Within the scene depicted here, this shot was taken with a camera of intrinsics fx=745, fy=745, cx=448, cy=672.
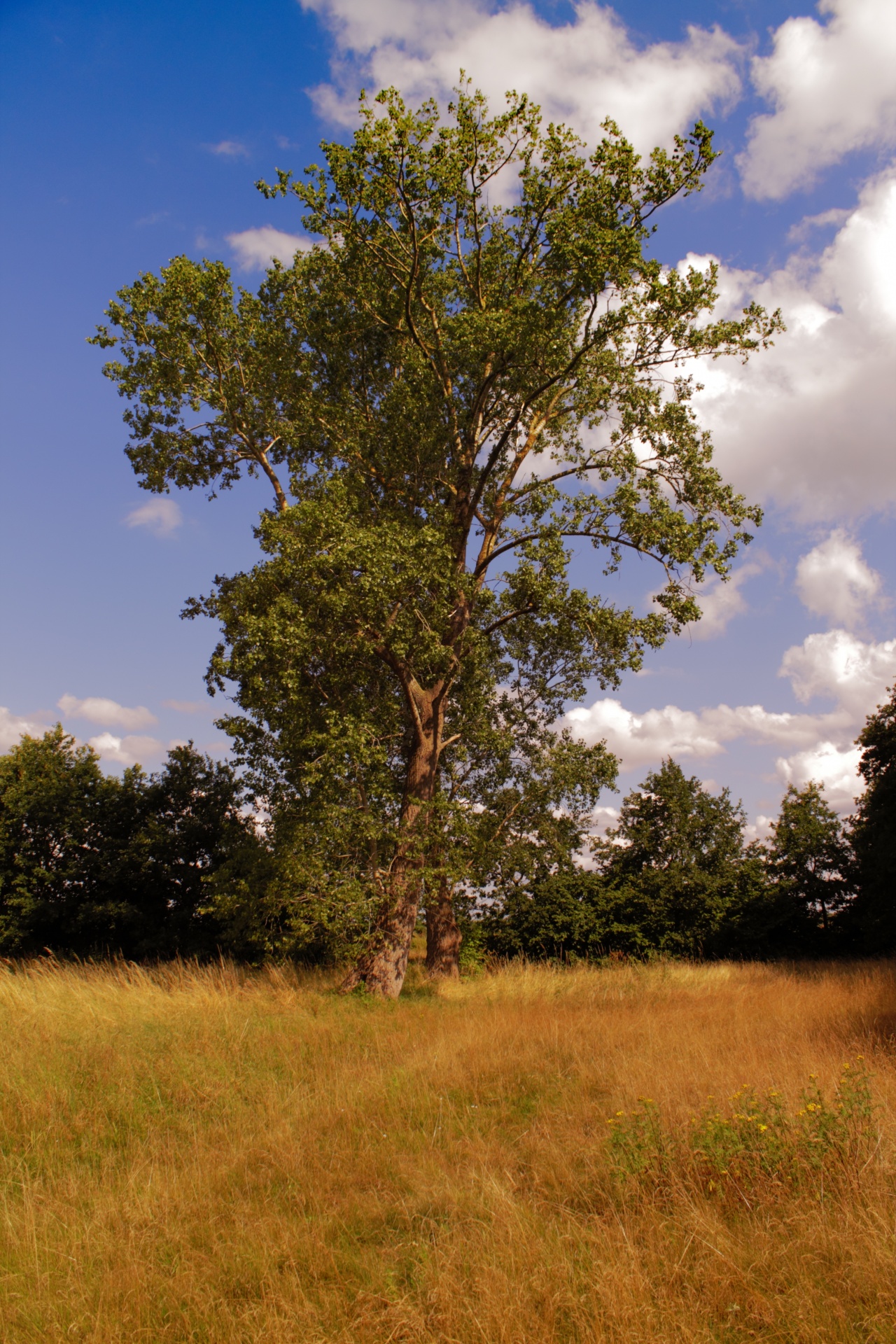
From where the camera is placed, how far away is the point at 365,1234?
5035mm

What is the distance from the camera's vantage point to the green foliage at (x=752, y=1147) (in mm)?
5074

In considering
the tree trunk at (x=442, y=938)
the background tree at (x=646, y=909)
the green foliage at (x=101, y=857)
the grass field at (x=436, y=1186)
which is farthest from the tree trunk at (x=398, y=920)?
the green foliage at (x=101, y=857)

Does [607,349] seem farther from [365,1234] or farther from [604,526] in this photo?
[365,1234]

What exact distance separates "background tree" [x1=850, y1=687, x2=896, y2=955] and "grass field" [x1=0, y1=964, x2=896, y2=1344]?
14118 millimetres

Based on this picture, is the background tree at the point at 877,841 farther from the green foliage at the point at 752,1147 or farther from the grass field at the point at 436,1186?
the green foliage at the point at 752,1147

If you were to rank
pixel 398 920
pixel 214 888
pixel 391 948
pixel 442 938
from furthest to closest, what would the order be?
pixel 214 888, pixel 442 938, pixel 398 920, pixel 391 948

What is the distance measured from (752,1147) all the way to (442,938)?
1343 cm

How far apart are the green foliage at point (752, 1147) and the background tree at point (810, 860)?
2019 centimetres

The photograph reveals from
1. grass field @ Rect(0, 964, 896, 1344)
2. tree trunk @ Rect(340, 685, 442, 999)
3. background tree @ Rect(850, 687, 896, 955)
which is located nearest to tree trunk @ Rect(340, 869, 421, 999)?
tree trunk @ Rect(340, 685, 442, 999)

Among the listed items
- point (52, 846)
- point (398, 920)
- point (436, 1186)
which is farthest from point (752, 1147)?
point (52, 846)

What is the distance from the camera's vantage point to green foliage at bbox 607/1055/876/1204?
507cm

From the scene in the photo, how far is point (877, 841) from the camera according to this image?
22.4 metres

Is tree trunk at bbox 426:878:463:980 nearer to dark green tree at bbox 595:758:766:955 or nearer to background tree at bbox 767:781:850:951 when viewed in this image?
dark green tree at bbox 595:758:766:955

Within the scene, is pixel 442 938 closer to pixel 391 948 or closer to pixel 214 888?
pixel 391 948
